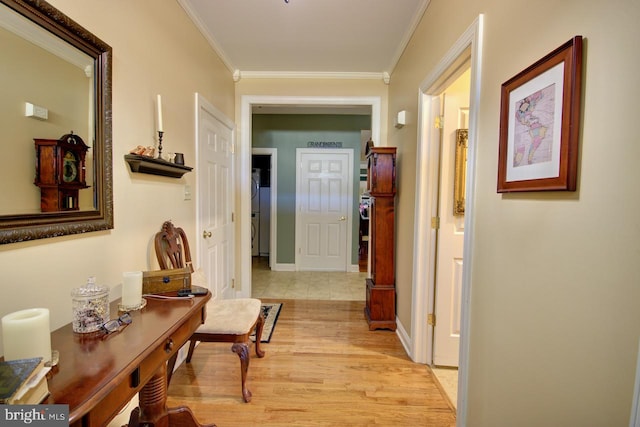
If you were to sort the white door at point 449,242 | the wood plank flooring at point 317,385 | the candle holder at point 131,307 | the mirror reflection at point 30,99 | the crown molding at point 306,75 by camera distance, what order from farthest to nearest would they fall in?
the crown molding at point 306,75 → the white door at point 449,242 → the wood plank flooring at point 317,385 → the candle holder at point 131,307 → the mirror reflection at point 30,99

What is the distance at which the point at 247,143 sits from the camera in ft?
10.6

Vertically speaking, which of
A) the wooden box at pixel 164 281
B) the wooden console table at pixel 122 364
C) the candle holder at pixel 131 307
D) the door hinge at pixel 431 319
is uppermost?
the wooden box at pixel 164 281

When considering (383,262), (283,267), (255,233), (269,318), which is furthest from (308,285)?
(255,233)

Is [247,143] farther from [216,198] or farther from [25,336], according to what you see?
[25,336]

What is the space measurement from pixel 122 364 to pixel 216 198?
202cm

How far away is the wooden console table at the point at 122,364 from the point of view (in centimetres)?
70

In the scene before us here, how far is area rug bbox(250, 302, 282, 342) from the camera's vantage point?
253cm

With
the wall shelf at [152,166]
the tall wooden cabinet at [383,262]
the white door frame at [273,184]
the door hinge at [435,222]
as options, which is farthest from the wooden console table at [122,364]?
the white door frame at [273,184]

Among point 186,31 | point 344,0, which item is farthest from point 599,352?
point 186,31

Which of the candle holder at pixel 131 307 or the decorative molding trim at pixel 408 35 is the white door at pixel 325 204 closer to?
the decorative molding trim at pixel 408 35

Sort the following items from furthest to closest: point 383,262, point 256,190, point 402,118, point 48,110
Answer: point 256,190 < point 383,262 < point 402,118 < point 48,110

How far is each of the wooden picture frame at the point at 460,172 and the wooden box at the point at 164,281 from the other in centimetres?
181

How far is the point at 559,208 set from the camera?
84cm

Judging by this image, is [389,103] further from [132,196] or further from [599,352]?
[599,352]
